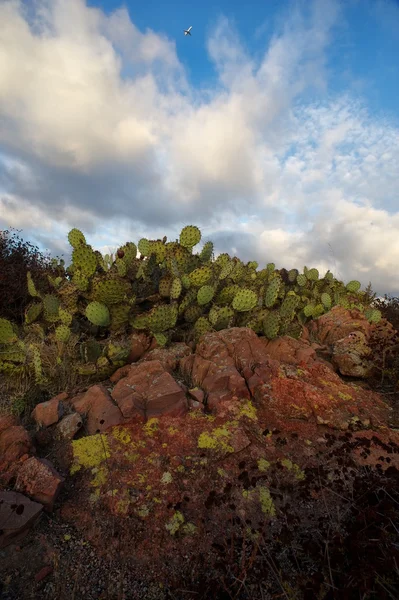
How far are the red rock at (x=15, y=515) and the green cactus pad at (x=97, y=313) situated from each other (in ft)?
9.48

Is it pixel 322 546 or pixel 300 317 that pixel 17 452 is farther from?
pixel 300 317

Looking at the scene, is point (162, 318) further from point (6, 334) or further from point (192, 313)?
point (6, 334)

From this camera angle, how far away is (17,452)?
2877 millimetres

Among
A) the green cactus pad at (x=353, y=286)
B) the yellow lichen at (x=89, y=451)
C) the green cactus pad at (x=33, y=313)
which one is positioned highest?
the green cactus pad at (x=353, y=286)

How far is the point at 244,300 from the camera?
5.46 metres

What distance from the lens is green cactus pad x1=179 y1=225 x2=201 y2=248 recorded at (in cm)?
625

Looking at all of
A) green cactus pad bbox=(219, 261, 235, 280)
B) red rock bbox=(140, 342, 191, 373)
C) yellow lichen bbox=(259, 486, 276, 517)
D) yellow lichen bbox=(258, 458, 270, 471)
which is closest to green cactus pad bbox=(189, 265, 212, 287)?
green cactus pad bbox=(219, 261, 235, 280)

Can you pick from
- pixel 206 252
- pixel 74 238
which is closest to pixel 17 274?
pixel 74 238

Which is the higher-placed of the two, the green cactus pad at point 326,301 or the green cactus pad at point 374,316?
the green cactus pad at point 326,301

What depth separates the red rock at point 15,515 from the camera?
225 centimetres

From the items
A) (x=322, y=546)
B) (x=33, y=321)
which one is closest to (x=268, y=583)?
(x=322, y=546)

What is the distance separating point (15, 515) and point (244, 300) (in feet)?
13.1

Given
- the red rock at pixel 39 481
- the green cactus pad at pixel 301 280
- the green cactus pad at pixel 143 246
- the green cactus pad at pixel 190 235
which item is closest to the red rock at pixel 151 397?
the red rock at pixel 39 481

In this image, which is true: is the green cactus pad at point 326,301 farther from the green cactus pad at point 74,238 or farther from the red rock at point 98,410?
the red rock at point 98,410
